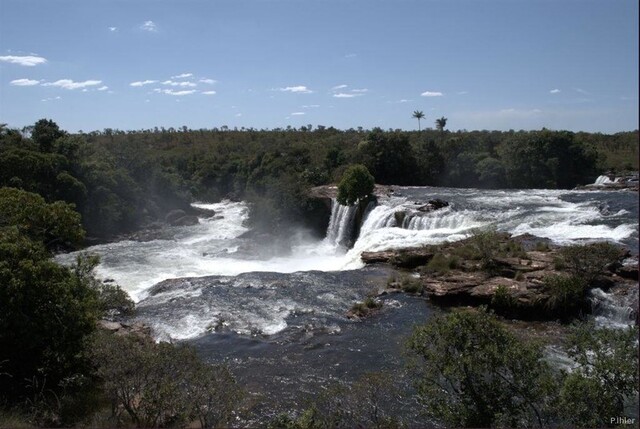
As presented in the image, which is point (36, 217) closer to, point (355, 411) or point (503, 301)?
point (355, 411)

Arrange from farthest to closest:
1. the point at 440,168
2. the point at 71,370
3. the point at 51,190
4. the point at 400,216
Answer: the point at 440,168, the point at 51,190, the point at 400,216, the point at 71,370

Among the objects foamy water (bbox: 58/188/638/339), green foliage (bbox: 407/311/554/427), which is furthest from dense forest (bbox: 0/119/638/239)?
green foliage (bbox: 407/311/554/427)

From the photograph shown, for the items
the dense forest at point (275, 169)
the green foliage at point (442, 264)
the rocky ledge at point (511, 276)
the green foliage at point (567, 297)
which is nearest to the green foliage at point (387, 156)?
the dense forest at point (275, 169)

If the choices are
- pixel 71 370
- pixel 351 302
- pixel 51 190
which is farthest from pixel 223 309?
pixel 51 190

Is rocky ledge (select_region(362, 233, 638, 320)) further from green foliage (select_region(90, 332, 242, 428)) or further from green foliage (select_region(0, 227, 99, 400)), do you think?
green foliage (select_region(0, 227, 99, 400))

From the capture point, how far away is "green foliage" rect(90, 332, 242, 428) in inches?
336

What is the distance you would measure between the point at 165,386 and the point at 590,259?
14.0m

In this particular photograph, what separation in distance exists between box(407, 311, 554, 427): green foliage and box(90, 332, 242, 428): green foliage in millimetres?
3316

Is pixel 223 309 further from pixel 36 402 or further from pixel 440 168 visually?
pixel 440 168

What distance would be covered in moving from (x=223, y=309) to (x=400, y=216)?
1275 centimetres

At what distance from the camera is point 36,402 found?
10.3 m

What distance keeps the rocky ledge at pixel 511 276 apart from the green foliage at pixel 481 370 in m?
8.45

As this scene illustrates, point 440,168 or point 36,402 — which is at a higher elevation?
point 440,168

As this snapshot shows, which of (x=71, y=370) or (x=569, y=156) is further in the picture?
(x=569, y=156)
